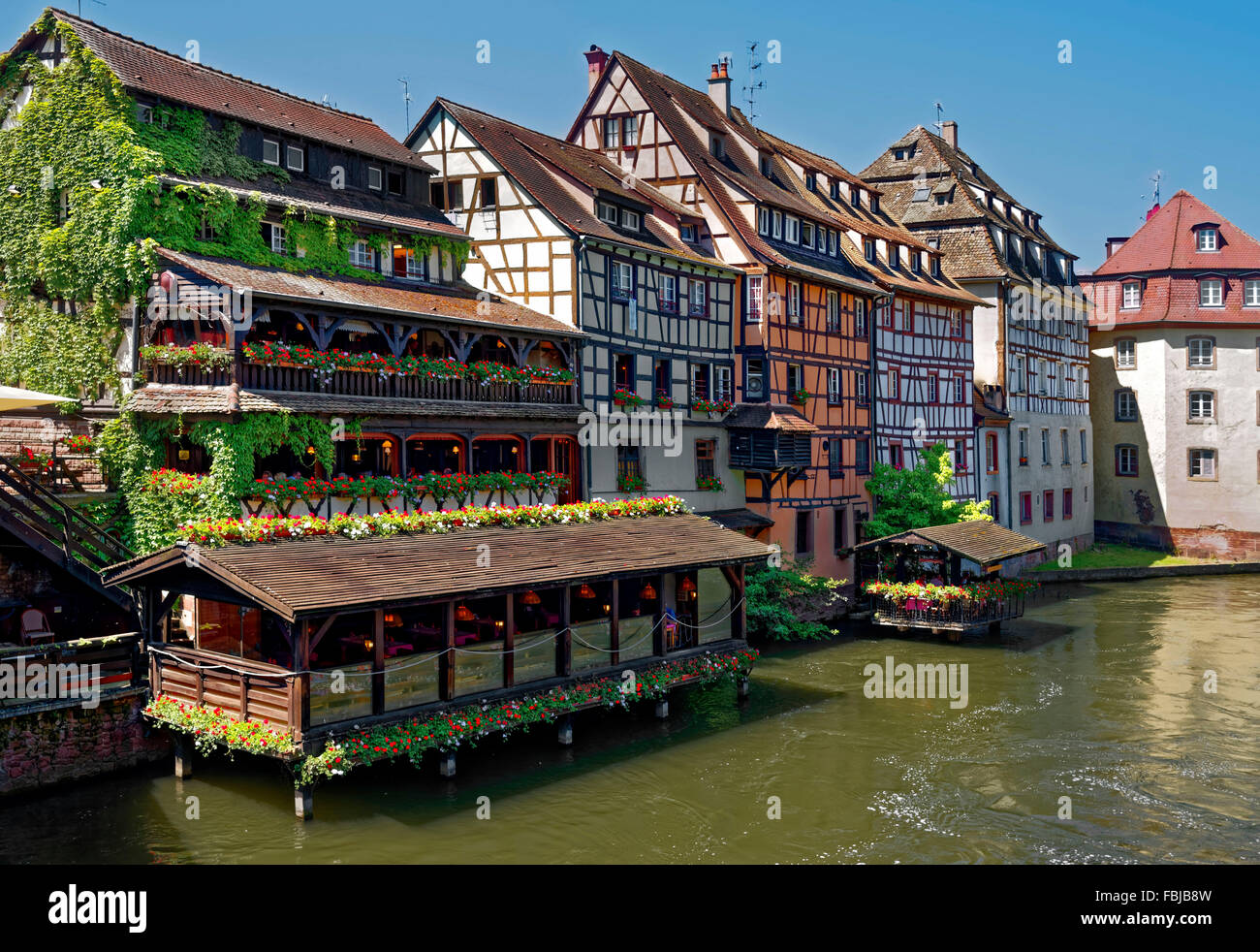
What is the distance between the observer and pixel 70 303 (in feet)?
84.1

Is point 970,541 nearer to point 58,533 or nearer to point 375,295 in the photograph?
point 375,295

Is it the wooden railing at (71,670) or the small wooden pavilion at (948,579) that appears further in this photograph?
the small wooden pavilion at (948,579)

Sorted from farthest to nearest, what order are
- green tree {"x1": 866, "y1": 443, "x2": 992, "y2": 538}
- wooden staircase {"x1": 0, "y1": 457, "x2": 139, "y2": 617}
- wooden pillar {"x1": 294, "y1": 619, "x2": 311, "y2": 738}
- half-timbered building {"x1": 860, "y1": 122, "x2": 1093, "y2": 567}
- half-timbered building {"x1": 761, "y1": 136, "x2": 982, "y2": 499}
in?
half-timbered building {"x1": 860, "y1": 122, "x2": 1093, "y2": 567} → half-timbered building {"x1": 761, "y1": 136, "x2": 982, "y2": 499} → green tree {"x1": 866, "y1": 443, "x2": 992, "y2": 538} → wooden staircase {"x1": 0, "y1": 457, "x2": 139, "y2": 617} → wooden pillar {"x1": 294, "y1": 619, "x2": 311, "y2": 738}

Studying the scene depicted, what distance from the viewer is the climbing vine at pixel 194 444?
76.2 ft

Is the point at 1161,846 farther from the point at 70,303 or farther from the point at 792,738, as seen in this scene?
the point at 70,303

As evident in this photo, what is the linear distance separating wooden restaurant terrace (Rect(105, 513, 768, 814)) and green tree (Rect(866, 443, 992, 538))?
47.4 ft

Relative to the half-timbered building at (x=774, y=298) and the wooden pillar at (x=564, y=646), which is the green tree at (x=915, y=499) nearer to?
the half-timbered building at (x=774, y=298)

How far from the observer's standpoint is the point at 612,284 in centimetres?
3247

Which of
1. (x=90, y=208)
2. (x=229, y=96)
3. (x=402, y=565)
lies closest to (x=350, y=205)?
(x=229, y=96)

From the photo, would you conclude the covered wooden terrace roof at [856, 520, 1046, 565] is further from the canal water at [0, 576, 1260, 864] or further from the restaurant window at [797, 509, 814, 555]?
the canal water at [0, 576, 1260, 864]

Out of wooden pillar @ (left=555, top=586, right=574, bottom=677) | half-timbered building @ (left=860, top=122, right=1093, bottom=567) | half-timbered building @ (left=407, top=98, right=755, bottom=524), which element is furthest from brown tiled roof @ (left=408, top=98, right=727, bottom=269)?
half-timbered building @ (left=860, top=122, right=1093, bottom=567)

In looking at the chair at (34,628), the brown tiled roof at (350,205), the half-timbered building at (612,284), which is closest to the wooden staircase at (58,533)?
the chair at (34,628)

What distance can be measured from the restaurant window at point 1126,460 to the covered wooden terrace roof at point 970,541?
68.9 feet

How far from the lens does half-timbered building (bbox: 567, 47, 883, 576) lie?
120 feet
